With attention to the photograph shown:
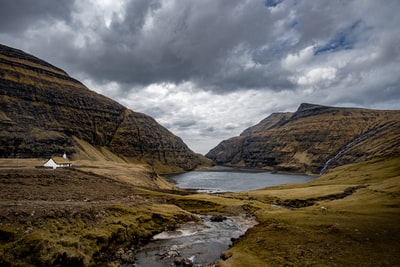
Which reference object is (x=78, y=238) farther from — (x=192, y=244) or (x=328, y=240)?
(x=328, y=240)

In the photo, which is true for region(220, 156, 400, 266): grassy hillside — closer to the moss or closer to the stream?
the stream

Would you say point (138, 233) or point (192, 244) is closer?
point (192, 244)

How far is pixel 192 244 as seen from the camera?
37438mm

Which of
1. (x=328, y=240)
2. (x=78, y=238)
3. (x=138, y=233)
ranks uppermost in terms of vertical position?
(x=78, y=238)

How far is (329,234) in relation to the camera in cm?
3397

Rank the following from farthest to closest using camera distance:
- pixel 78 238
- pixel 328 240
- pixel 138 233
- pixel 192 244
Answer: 1. pixel 138 233
2. pixel 192 244
3. pixel 328 240
4. pixel 78 238

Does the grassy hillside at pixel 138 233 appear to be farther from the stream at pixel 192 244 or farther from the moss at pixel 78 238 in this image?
the stream at pixel 192 244

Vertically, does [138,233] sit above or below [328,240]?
above

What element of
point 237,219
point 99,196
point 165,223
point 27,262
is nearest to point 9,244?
point 27,262

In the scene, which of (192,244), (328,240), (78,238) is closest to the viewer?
(78,238)

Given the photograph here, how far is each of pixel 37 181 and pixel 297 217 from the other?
51215mm

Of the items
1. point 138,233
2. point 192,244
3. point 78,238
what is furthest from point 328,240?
point 78,238

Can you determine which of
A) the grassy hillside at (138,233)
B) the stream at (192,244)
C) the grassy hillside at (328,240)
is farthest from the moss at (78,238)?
the grassy hillside at (328,240)

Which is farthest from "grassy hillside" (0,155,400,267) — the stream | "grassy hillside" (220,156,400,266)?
the stream
